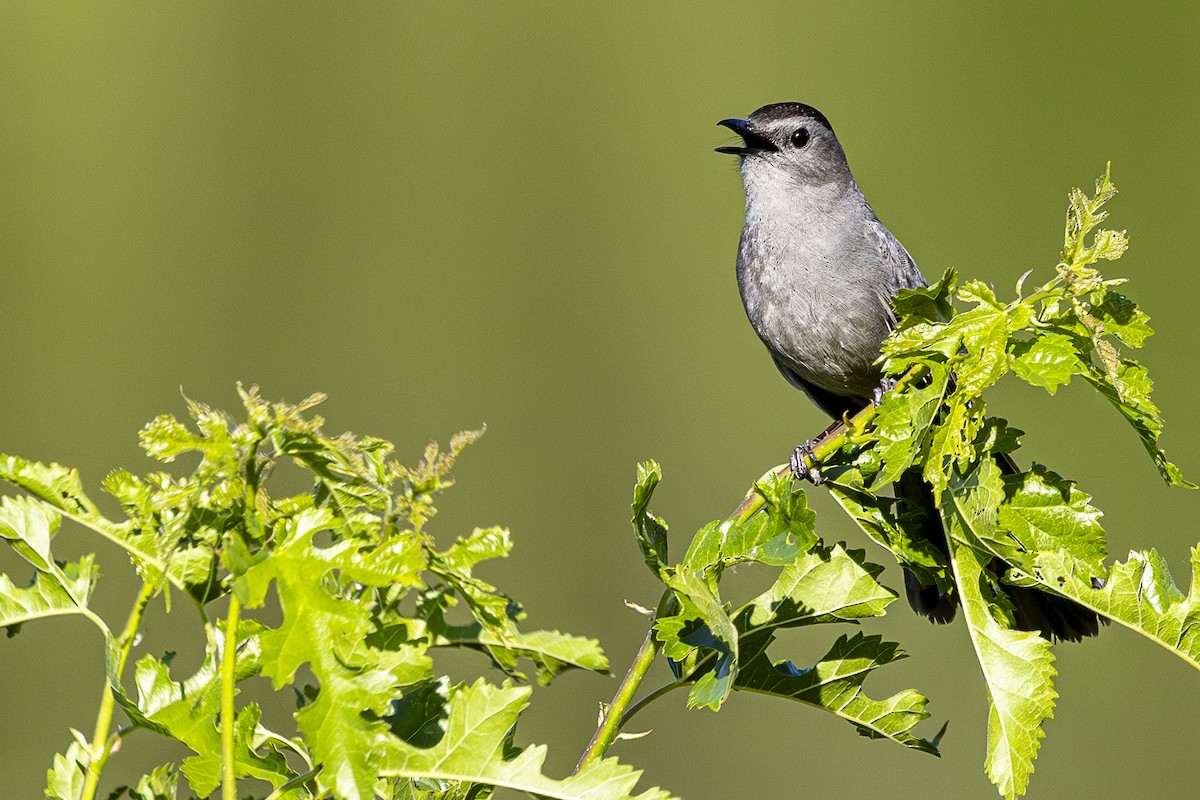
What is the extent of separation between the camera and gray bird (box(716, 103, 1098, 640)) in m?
3.36

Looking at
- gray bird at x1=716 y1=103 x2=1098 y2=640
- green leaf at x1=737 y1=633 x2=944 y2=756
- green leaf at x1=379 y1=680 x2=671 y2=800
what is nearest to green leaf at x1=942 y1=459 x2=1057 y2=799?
green leaf at x1=737 y1=633 x2=944 y2=756

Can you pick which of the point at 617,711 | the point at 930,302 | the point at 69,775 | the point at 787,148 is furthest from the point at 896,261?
the point at 69,775

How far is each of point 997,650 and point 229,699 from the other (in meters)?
0.80

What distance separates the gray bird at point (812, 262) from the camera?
132 inches

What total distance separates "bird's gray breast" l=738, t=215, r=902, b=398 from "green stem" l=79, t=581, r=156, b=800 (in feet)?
8.10

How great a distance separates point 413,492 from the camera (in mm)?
1027

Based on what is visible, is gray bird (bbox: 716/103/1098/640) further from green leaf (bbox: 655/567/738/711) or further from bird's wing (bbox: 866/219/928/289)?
green leaf (bbox: 655/567/738/711)

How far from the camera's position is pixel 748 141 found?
12.6 ft

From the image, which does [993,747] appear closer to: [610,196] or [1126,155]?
[1126,155]

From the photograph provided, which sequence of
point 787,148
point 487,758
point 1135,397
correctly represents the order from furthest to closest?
point 787,148 → point 1135,397 → point 487,758

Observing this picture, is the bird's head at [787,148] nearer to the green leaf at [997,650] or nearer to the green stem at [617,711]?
the green leaf at [997,650]

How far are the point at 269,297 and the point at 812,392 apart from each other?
5991mm

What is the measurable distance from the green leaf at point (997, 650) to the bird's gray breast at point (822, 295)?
6.08ft

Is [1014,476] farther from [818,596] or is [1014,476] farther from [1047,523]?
[818,596]
